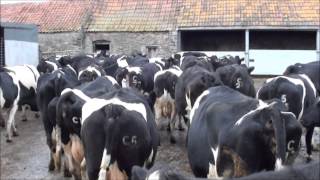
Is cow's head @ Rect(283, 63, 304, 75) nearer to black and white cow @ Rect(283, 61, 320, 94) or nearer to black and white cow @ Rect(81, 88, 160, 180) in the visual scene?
black and white cow @ Rect(283, 61, 320, 94)

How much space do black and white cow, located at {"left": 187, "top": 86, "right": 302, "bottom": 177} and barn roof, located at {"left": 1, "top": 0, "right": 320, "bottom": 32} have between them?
20451mm

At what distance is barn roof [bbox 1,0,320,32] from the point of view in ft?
82.9

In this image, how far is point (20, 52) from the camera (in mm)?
20406

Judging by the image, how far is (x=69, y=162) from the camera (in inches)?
319

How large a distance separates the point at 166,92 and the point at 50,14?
67.0 ft

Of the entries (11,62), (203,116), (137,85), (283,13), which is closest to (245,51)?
(283,13)

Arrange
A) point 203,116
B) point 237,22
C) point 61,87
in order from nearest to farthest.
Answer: point 203,116
point 61,87
point 237,22

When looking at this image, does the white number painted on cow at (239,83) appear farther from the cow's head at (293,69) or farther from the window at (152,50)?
the window at (152,50)

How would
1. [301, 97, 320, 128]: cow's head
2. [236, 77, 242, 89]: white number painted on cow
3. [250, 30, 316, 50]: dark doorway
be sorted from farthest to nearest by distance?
[250, 30, 316, 50]: dark doorway → [236, 77, 242, 89]: white number painted on cow → [301, 97, 320, 128]: cow's head

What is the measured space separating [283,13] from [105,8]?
34.8ft

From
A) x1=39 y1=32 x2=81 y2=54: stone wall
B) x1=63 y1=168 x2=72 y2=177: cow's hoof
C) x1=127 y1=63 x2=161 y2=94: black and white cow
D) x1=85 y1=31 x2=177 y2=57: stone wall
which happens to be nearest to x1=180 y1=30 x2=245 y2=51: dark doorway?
x1=85 y1=31 x2=177 y2=57: stone wall

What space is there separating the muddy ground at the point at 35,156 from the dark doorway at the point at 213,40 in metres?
16.7

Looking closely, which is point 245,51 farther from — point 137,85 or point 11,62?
point 137,85

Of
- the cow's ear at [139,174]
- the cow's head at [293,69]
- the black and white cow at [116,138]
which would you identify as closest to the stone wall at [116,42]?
the cow's head at [293,69]
